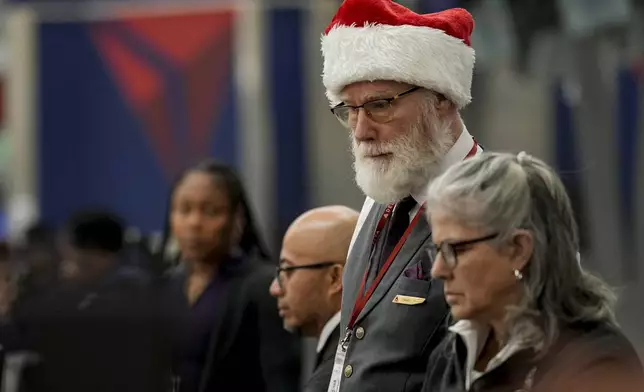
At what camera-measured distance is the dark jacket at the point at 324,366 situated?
402 centimetres

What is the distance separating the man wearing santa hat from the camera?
144 inches

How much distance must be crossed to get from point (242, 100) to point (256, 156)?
0.47 meters

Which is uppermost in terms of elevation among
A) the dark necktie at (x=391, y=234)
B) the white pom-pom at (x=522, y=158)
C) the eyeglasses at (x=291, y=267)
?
the white pom-pom at (x=522, y=158)

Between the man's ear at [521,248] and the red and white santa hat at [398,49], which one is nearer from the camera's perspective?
the man's ear at [521,248]

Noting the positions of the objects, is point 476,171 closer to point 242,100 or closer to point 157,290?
point 157,290

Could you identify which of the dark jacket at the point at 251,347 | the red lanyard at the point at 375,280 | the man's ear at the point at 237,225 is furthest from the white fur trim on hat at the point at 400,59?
the man's ear at the point at 237,225

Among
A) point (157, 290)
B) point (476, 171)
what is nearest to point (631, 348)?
point (476, 171)

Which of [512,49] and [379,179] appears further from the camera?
[512,49]

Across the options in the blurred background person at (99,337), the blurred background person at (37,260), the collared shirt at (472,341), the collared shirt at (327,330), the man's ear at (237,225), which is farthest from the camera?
the blurred background person at (37,260)

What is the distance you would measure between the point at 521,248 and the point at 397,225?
784 mm

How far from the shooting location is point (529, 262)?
3131 millimetres

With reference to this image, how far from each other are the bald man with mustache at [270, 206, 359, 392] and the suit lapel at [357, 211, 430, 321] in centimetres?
72

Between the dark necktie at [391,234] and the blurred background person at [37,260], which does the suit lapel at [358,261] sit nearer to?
the dark necktie at [391,234]

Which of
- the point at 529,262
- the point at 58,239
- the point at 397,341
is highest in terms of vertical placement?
the point at 529,262
